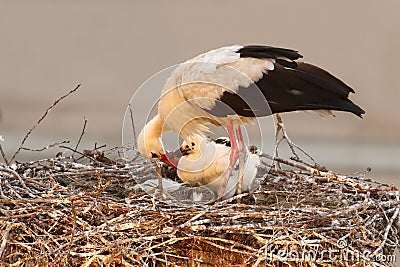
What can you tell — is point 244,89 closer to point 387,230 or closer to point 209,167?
point 209,167

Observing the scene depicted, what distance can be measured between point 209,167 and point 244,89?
0.20 m

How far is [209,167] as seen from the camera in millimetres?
1407

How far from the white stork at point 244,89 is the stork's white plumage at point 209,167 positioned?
3cm

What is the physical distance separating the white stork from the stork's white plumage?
0.08ft

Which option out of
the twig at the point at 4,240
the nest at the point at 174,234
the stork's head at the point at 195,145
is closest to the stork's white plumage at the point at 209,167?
the stork's head at the point at 195,145

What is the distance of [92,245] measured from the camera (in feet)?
3.62

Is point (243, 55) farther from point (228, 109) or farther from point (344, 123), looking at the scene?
point (344, 123)

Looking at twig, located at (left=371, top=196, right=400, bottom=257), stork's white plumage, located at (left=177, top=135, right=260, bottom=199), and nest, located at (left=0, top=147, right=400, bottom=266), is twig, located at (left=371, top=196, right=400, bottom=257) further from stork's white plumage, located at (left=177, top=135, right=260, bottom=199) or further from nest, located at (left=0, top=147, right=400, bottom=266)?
stork's white plumage, located at (left=177, top=135, right=260, bottom=199)

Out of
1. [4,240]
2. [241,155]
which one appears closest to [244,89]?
[241,155]

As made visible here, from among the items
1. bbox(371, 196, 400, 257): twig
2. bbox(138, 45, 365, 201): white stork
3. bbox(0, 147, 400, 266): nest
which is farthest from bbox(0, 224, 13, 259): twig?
bbox(371, 196, 400, 257): twig

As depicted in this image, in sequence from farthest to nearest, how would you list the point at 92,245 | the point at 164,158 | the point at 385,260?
the point at 164,158
the point at 385,260
the point at 92,245

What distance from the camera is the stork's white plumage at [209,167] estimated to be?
55.1 inches

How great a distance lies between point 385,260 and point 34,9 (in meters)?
1.21

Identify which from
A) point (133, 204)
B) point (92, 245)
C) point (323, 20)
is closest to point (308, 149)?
point (323, 20)
